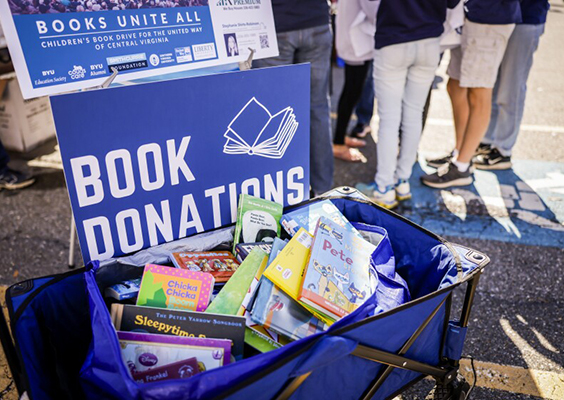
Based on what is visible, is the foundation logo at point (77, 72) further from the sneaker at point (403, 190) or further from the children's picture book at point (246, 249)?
the sneaker at point (403, 190)

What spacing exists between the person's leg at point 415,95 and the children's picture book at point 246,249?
1.76 metres

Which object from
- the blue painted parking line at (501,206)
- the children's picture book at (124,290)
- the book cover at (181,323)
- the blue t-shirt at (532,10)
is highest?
the blue t-shirt at (532,10)

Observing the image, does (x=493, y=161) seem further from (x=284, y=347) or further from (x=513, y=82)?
(x=284, y=347)

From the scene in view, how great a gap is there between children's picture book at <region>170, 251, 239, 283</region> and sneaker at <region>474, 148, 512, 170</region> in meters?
2.74

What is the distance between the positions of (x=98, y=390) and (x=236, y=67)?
143 centimetres

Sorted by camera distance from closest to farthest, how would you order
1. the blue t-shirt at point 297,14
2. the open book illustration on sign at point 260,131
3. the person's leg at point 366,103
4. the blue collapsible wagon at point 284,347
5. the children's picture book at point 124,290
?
the blue collapsible wagon at point 284,347 < the children's picture book at point 124,290 < the open book illustration on sign at point 260,131 < the blue t-shirt at point 297,14 < the person's leg at point 366,103

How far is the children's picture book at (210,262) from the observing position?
5.03 feet

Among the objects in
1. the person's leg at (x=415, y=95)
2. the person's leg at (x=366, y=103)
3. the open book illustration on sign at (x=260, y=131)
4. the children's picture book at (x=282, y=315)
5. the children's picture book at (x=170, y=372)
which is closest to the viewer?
the children's picture book at (x=170, y=372)

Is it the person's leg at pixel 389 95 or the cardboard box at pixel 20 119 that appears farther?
the cardboard box at pixel 20 119

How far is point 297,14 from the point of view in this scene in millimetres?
2594

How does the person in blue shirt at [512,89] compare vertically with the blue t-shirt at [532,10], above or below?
below

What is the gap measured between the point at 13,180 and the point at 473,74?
3206 mm

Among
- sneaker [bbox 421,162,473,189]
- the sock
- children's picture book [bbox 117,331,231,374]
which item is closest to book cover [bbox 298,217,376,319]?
children's picture book [bbox 117,331,231,374]

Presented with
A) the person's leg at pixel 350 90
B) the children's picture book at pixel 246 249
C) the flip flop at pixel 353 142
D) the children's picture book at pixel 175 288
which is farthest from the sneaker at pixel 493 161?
the children's picture book at pixel 175 288
